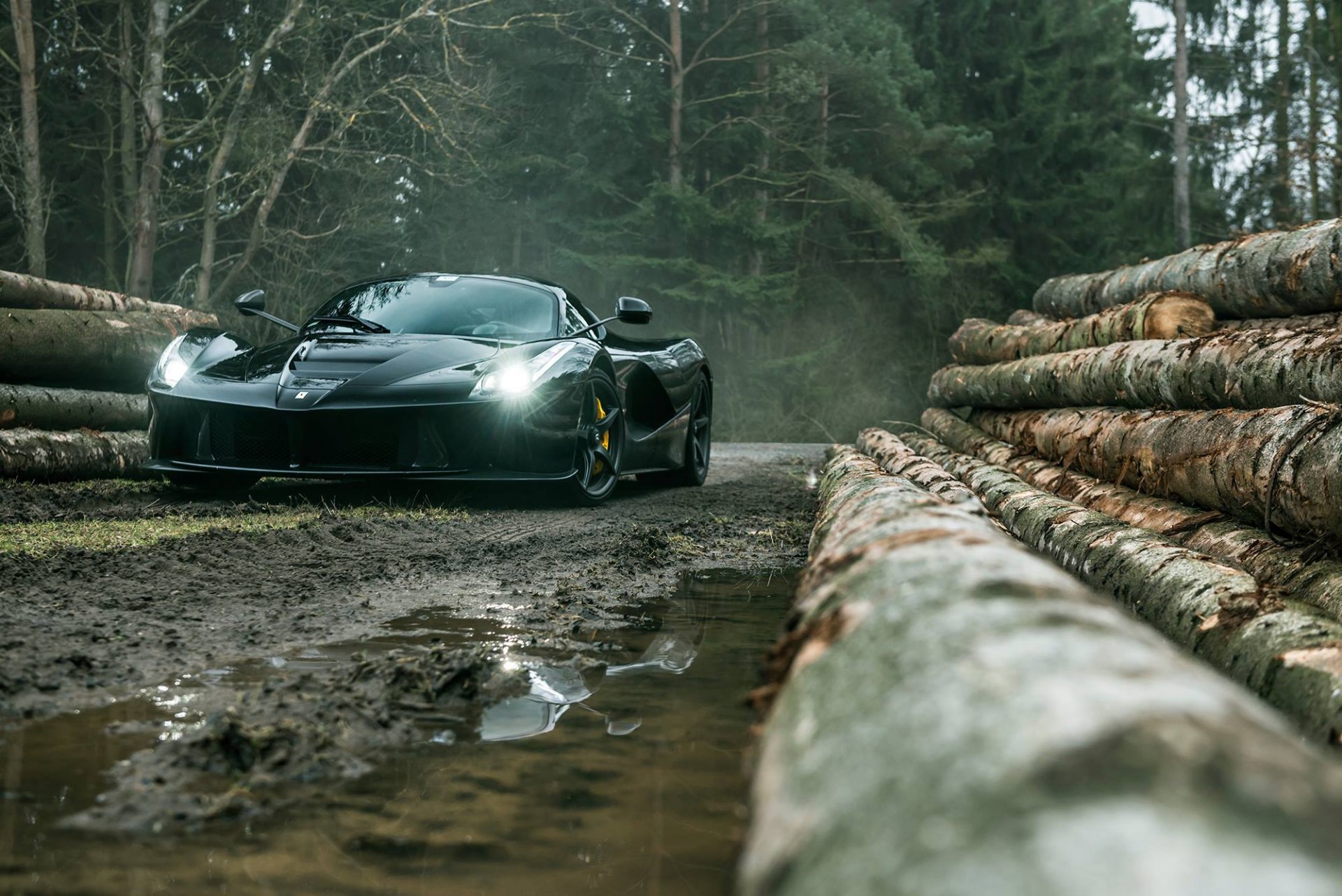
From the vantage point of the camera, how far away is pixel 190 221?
20.5m

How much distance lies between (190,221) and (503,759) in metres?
20.4

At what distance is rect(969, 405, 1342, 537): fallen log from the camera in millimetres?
3783

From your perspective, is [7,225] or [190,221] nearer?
[7,225]

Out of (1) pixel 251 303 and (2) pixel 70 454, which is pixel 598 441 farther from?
(2) pixel 70 454

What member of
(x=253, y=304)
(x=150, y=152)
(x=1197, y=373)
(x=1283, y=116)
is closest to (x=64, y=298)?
(x=253, y=304)

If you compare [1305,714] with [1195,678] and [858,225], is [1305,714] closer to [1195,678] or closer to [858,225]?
[1195,678]

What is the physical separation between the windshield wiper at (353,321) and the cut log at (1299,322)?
480cm

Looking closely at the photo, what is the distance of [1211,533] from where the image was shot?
4.51 m

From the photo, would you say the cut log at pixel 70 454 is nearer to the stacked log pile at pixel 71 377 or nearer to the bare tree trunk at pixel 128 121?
the stacked log pile at pixel 71 377

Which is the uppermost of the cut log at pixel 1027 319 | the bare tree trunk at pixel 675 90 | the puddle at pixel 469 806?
the bare tree trunk at pixel 675 90

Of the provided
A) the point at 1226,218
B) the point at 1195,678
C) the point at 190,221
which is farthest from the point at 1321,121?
the point at 1195,678

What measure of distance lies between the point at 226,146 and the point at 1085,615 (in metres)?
18.0

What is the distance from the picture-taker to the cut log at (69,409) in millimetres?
7633

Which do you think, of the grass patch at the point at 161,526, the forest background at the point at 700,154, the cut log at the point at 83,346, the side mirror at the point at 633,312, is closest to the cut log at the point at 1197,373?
the side mirror at the point at 633,312
